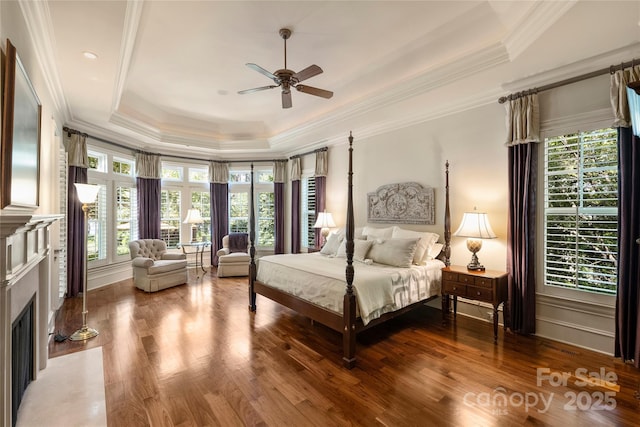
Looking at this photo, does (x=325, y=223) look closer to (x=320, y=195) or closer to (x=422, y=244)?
(x=320, y=195)

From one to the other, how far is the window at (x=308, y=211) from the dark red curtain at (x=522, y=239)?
402 centimetres

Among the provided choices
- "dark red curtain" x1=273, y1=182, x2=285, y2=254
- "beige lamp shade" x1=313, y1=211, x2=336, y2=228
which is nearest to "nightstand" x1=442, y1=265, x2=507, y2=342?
"beige lamp shade" x1=313, y1=211, x2=336, y2=228

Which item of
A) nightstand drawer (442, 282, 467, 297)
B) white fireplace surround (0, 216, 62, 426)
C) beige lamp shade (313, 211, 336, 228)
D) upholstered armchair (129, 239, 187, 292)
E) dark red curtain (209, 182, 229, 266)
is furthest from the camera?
dark red curtain (209, 182, 229, 266)

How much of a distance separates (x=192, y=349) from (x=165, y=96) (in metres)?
4.19

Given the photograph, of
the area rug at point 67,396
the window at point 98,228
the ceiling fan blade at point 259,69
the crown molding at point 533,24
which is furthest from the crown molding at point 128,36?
the crown molding at point 533,24

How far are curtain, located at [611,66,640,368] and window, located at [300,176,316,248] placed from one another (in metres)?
4.91

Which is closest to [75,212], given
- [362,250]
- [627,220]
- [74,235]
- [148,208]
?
[74,235]

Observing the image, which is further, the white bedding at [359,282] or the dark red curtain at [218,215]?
the dark red curtain at [218,215]

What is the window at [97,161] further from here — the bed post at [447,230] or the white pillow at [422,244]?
the bed post at [447,230]

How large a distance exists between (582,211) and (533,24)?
6.29 feet

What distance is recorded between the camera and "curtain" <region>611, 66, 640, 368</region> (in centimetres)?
257

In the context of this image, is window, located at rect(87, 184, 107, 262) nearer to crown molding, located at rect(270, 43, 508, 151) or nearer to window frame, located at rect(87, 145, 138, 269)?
window frame, located at rect(87, 145, 138, 269)

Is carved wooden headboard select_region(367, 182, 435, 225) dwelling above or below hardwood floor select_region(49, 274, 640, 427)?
above

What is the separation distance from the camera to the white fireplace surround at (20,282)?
1480mm
